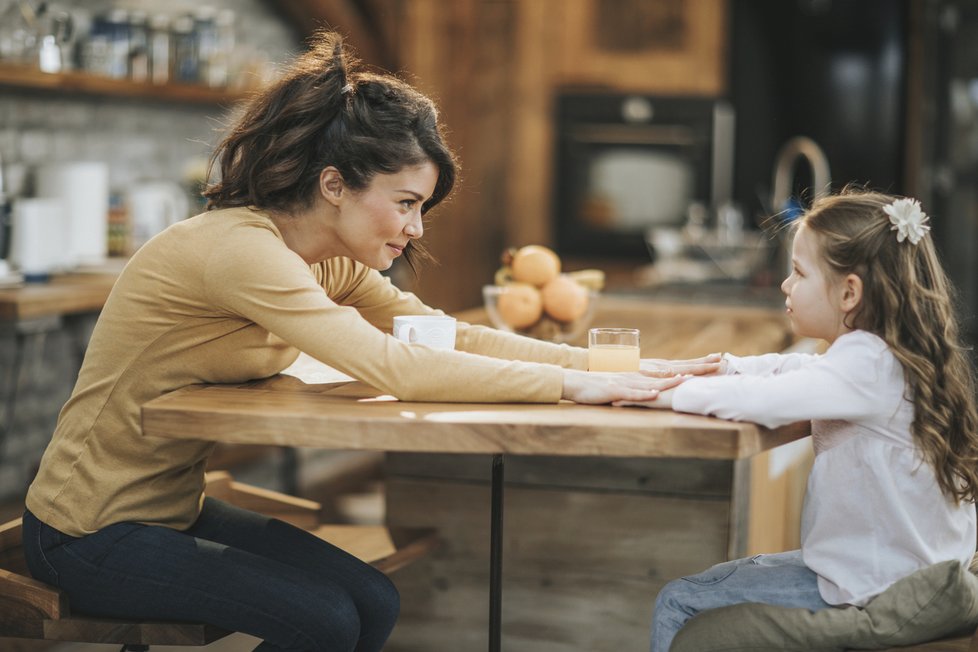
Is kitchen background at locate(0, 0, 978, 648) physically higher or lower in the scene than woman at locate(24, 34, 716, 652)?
higher

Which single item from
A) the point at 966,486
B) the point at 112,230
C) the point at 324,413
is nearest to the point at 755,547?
the point at 966,486

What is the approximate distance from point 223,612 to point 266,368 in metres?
0.36

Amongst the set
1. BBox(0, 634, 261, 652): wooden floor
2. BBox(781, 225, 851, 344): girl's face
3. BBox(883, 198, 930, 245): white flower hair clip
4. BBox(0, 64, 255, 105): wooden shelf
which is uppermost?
BBox(0, 64, 255, 105): wooden shelf

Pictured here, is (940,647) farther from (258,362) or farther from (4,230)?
(4,230)

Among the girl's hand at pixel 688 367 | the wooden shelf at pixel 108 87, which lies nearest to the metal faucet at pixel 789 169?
the wooden shelf at pixel 108 87

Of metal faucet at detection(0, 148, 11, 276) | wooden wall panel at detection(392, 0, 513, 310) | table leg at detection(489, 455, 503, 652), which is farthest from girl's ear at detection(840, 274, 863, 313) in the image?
wooden wall panel at detection(392, 0, 513, 310)

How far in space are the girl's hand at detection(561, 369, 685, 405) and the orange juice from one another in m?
0.18

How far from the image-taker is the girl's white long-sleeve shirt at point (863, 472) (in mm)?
1578

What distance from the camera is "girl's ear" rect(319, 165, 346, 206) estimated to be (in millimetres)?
1845

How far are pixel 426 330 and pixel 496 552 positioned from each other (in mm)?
365

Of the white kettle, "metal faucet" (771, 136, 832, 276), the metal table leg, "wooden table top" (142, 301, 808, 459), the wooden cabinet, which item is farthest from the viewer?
the wooden cabinet

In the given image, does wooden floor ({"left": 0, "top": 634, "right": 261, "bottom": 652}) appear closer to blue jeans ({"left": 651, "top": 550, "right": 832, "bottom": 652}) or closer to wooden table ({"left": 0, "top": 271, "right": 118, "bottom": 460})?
wooden table ({"left": 0, "top": 271, "right": 118, "bottom": 460})

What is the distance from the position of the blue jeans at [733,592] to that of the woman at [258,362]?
30cm

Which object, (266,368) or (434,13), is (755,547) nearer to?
(266,368)
